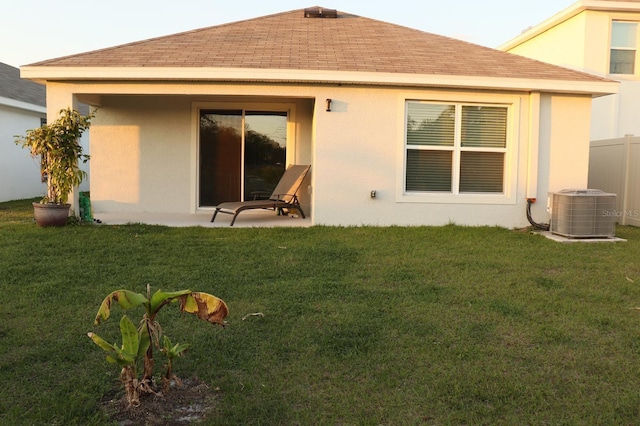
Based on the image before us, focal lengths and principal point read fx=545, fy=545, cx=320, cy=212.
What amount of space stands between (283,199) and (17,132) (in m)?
9.75

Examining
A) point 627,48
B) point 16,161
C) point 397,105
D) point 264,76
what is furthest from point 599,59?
point 16,161

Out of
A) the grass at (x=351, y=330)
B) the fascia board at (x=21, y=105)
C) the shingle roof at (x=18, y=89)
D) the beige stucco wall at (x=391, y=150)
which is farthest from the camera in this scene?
the shingle roof at (x=18, y=89)

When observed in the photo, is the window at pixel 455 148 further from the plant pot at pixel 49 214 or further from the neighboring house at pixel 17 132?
the neighboring house at pixel 17 132

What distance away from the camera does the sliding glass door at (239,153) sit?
38.1 feet

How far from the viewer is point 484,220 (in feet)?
32.1

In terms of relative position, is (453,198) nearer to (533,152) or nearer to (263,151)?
(533,152)

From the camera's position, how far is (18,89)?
642 inches

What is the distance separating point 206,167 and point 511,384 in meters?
9.23

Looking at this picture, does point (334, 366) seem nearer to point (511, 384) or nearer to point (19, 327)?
point (511, 384)

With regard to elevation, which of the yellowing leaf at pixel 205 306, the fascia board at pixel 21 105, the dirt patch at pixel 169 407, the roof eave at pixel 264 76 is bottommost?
the dirt patch at pixel 169 407

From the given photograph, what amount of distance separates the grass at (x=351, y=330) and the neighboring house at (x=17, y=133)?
846 centimetres

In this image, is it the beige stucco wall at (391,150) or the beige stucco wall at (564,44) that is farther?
the beige stucco wall at (564,44)

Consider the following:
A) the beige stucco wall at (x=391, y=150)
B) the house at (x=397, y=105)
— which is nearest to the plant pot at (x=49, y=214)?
the house at (x=397, y=105)

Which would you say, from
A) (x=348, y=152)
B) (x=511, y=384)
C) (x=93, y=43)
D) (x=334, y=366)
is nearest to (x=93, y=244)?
(x=348, y=152)
